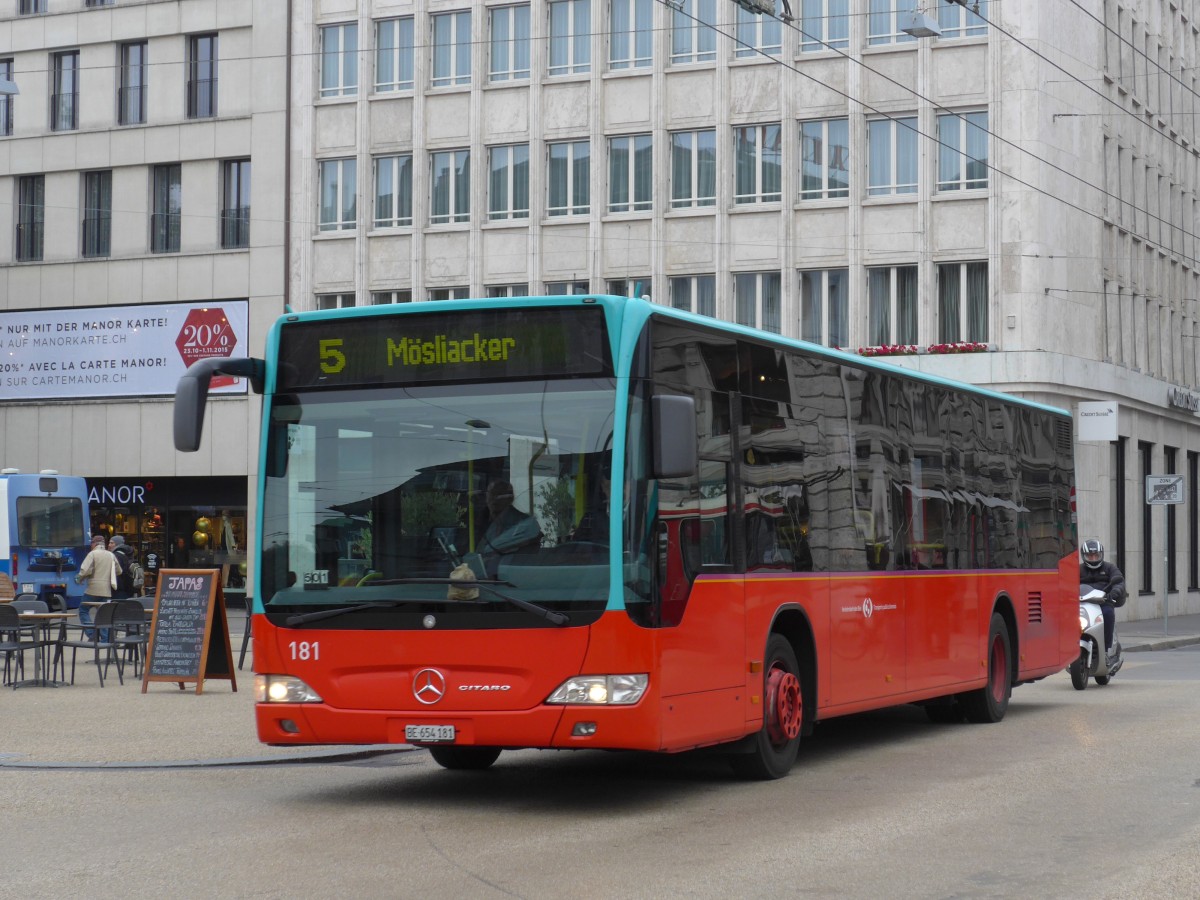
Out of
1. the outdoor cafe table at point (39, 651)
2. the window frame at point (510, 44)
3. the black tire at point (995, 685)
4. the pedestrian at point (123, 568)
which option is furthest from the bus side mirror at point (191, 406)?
the window frame at point (510, 44)

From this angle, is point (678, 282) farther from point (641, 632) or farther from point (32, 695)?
point (641, 632)

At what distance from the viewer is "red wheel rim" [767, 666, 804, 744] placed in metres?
12.0

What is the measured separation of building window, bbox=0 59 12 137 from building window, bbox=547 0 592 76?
1470 centimetres

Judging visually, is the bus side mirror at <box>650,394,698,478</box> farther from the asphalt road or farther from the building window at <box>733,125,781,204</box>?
the building window at <box>733,125,781,204</box>

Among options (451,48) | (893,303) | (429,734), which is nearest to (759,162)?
(893,303)

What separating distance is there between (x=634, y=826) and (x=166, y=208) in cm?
3800

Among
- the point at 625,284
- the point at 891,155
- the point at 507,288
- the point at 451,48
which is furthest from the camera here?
the point at 451,48

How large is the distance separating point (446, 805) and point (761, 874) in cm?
304

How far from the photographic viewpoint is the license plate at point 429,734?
34.5ft

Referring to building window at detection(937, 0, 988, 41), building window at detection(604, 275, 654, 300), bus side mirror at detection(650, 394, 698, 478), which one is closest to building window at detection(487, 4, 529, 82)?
building window at detection(604, 275, 654, 300)

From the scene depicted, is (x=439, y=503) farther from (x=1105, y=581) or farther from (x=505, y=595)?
(x=1105, y=581)

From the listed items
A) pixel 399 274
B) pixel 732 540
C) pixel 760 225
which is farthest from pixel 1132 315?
pixel 732 540

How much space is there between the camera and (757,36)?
132 feet

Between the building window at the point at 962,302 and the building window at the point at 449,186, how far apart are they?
11059 mm
